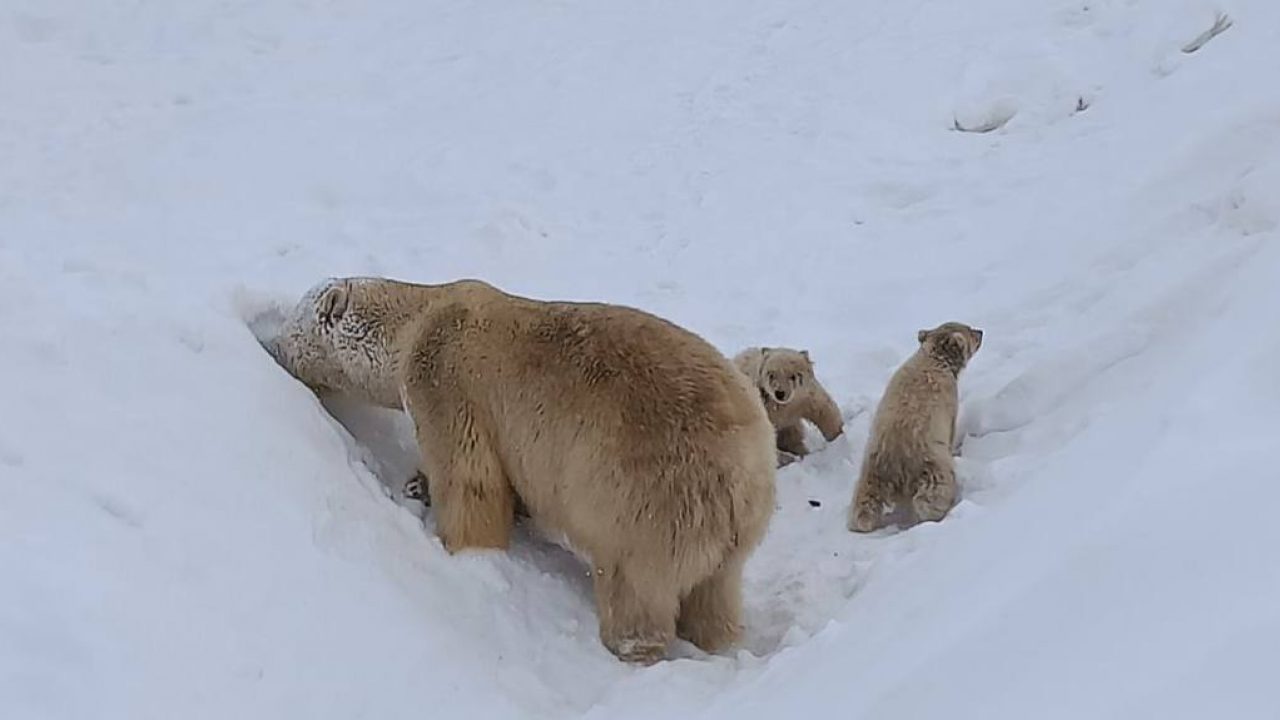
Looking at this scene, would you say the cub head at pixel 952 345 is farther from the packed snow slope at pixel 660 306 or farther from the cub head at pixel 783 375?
the cub head at pixel 783 375

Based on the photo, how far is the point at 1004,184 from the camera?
902 centimetres

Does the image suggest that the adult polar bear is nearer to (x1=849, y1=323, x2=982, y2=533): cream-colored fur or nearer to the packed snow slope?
the packed snow slope

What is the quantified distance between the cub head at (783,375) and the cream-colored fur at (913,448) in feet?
1.27

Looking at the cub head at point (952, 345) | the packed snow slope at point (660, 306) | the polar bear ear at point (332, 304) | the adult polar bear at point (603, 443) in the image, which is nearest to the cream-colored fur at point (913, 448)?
the cub head at point (952, 345)

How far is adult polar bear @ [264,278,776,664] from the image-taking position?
4926 mm

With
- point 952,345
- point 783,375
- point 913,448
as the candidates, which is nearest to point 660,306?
point 783,375

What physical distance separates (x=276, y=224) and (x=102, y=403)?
12.8 feet

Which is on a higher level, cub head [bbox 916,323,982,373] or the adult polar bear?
cub head [bbox 916,323,982,373]

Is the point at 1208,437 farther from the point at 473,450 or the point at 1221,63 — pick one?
the point at 1221,63

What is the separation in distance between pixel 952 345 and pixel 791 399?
0.76 meters

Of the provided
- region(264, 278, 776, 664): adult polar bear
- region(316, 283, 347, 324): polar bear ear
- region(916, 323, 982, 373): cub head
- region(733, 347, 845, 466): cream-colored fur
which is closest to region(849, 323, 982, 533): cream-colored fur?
region(916, 323, 982, 373): cub head

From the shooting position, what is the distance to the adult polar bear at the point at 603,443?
493cm

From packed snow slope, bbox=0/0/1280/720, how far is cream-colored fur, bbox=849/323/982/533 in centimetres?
14

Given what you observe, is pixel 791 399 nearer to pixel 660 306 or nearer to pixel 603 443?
pixel 603 443
